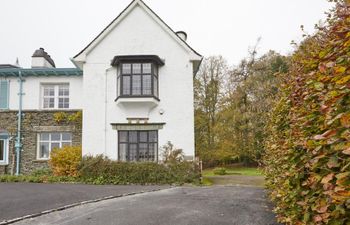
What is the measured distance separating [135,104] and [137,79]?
1455mm

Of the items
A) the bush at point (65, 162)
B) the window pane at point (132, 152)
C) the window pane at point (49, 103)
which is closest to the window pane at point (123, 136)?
the window pane at point (132, 152)

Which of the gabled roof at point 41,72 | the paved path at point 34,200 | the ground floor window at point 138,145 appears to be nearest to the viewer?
the paved path at point 34,200

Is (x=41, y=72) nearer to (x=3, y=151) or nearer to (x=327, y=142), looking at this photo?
(x=3, y=151)

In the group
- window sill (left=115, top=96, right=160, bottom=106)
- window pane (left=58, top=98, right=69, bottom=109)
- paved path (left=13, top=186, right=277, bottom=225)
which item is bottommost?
paved path (left=13, top=186, right=277, bottom=225)

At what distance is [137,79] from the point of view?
59.2ft

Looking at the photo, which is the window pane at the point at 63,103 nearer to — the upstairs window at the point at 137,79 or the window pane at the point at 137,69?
the upstairs window at the point at 137,79

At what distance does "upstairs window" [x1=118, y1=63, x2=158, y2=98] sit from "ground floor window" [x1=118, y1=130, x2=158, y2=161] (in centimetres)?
235

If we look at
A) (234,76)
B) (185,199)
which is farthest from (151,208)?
(234,76)

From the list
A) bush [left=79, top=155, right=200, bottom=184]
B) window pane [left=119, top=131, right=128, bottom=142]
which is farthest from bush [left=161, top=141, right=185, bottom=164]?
window pane [left=119, top=131, right=128, bottom=142]

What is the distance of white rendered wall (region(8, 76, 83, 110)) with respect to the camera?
20.9m

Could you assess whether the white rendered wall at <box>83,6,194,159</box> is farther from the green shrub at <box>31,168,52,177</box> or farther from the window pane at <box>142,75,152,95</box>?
the green shrub at <box>31,168,52,177</box>

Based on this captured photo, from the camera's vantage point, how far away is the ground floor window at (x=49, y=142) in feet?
68.0

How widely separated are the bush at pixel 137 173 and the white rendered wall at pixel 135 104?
186 cm

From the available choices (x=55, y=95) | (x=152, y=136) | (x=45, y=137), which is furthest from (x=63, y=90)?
(x=152, y=136)
